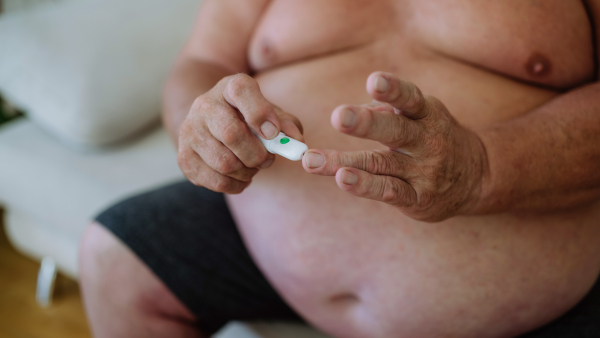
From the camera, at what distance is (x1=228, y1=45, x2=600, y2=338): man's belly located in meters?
0.59

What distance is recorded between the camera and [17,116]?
153 cm

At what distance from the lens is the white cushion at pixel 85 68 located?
1.09 meters

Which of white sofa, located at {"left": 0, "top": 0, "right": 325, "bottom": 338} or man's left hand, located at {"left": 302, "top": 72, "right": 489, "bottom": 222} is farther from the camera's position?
white sofa, located at {"left": 0, "top": 0, "right": 325, "bottom": 338}

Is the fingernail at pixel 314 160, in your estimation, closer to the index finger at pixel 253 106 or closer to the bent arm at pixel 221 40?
the index finger at pixel 253 106

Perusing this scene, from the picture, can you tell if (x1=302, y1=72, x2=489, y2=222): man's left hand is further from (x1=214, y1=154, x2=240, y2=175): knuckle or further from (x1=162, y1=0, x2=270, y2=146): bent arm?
(x1=162, y1=0, x2=270, y2=146): bent arm

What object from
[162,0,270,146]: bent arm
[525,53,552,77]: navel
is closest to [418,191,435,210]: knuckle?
[525,53,552,77]: navel

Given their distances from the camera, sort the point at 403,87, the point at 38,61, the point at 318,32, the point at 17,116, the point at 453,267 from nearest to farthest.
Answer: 1. the point at 403,87
2. the point at 453,267
3. the point at 318,32
4. the point at 38,61
5. the point at 17,116

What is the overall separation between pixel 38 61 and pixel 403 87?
1.09m

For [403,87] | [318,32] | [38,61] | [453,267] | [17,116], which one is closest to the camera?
[403,87]

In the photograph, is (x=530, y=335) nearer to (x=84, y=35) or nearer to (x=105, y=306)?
(x=105, y=306)

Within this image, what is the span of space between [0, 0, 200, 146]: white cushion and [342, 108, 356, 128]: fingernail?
0.90 metres

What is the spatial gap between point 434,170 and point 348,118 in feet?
0.47

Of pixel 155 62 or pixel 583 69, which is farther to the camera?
pixel 155 62

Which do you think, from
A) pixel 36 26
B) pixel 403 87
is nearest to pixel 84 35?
pixel 36 26
